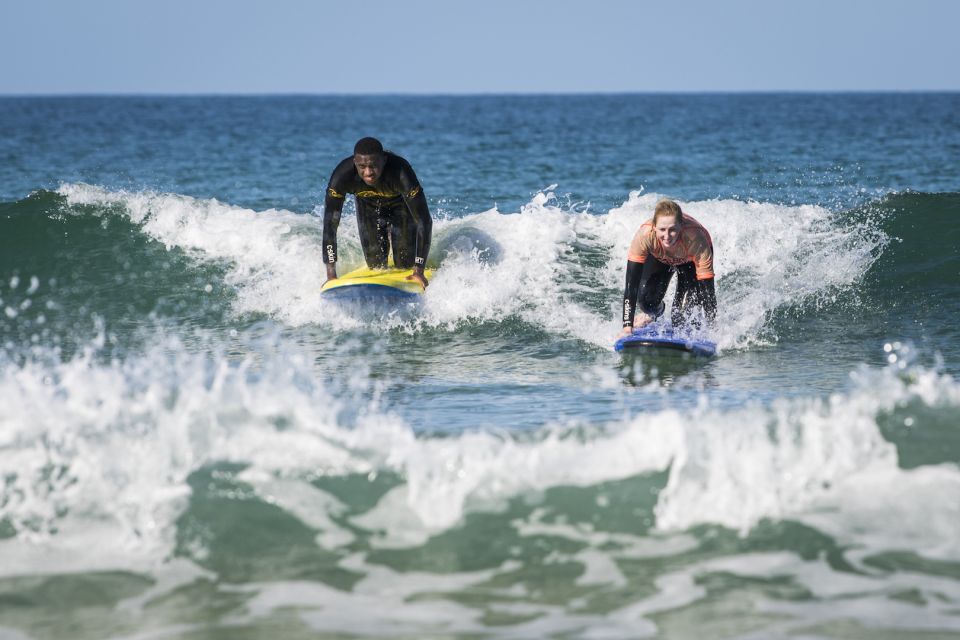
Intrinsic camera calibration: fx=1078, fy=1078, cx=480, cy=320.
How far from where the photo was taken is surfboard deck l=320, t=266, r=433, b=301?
29.6ft

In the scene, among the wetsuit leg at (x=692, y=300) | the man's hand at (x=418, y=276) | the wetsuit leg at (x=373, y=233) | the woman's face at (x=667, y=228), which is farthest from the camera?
the wetsuit leg at (x=373, y=233)

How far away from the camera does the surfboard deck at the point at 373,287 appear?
902 centimetres

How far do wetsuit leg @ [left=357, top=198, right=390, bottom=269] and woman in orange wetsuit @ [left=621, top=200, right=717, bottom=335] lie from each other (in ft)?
8.02

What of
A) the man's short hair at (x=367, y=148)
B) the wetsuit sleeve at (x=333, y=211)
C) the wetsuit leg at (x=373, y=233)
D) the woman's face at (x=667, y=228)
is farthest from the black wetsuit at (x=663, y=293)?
the wetsuit sleeve at (x=333, y=211)

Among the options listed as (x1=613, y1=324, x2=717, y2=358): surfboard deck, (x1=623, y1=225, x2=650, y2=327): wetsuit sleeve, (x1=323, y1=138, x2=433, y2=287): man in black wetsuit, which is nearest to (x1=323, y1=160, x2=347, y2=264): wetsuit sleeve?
(x1=323, y1=138, x2=433, y2=287): man in black wetsuit

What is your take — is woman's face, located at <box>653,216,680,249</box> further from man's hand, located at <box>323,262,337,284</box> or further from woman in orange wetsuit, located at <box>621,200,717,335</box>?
man's hand, located at <box>323,262,337,284</box>

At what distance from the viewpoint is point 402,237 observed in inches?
375

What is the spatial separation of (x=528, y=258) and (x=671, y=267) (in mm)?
2956

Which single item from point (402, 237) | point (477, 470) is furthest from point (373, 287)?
point (477, 470)

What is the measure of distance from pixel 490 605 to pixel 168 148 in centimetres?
2790

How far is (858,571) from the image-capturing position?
4.44 meters

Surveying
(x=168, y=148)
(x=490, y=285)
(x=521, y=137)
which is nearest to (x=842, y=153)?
(x=521, y=137)

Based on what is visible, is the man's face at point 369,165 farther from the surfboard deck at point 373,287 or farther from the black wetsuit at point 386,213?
the surfboard deck at point 373,287

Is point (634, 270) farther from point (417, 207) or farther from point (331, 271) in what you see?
point (331, 271)
